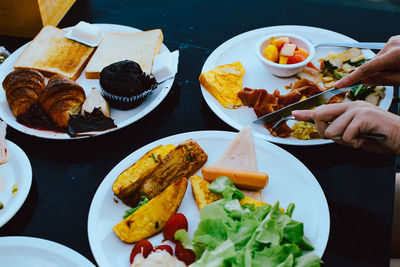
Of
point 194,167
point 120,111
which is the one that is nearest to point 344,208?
point 194,167

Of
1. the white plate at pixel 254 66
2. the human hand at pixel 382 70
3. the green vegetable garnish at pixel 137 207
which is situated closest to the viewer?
the green vegetable garnish at pixel 137 207

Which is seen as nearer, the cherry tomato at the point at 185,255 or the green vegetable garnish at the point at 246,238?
the green vegetable garnish at the point at 246,238

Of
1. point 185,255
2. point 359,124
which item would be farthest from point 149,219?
point 359,124

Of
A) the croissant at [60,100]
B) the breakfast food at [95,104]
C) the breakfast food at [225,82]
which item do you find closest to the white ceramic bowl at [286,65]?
the breakfast food at [225,82]

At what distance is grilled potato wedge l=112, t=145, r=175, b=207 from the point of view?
1442mm

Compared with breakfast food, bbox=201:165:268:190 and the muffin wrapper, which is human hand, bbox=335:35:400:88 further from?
the muffin wrapper

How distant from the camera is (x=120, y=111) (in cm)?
190

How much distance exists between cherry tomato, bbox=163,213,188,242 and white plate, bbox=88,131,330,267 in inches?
2.0

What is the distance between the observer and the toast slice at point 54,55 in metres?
2.15

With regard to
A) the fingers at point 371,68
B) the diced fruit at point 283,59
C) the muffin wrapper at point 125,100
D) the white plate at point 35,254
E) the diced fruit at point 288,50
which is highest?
the fingers at point 371,68

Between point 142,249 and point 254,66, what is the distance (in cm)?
131

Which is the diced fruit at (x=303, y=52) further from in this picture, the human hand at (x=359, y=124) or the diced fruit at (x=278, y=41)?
the human hand at (x=359, y=124)

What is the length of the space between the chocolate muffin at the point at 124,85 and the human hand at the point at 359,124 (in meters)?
0.89

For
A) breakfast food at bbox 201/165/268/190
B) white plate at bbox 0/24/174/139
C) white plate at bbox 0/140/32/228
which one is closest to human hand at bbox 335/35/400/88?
breakfast food at bbox 201/165/268/190
